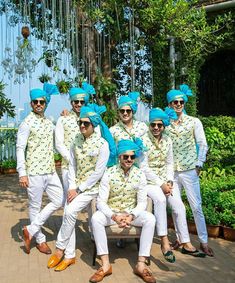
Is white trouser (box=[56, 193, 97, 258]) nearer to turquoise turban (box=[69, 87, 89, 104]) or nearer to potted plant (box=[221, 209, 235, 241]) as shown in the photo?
turquoise turban (box=[69, 87, 89, 104])

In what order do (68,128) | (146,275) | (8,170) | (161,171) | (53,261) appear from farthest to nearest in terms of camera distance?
(8,170), (68,128), (161,171), (53,261), (146,275)

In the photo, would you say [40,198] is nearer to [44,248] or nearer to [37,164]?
[37,164]

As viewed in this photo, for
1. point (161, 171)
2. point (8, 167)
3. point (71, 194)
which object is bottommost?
point (8, 167)

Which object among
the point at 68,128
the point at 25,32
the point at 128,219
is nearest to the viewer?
the point at 128,219

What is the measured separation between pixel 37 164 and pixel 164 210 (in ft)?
5.07

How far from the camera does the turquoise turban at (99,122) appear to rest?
4.26 meters

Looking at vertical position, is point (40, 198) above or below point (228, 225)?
above


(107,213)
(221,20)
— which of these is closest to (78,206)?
(107,213)

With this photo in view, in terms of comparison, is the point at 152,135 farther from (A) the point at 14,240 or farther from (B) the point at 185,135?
(A) the point at 14,240

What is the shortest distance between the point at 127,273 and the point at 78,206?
85 centimetres

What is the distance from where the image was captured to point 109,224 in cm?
416

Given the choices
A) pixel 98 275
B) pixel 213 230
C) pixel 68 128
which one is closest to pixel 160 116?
pixel 68 128

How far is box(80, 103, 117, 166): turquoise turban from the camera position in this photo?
426cm

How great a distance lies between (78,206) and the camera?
432 centimetres
